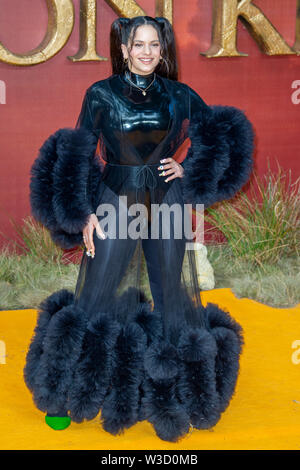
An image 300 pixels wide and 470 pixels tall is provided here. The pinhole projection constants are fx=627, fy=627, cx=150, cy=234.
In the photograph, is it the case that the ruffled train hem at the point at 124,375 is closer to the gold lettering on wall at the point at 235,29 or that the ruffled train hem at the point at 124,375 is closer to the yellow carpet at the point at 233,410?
the yellow carpet at the point at 233,410

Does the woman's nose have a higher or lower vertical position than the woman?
higher

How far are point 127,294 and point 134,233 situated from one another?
0.25 metres

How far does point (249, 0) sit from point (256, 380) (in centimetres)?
270

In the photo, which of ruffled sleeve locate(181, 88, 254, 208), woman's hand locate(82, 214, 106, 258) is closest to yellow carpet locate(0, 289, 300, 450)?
woman's hand locate(82, 214, 106, 258)

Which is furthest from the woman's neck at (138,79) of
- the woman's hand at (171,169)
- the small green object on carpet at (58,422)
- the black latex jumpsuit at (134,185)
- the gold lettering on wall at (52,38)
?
the gold lettering on wall at (52,38)

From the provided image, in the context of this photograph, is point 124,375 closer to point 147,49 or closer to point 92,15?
point 147,49

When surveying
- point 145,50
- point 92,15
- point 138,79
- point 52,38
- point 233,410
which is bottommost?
point 233,410

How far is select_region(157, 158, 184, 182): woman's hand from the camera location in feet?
8.03

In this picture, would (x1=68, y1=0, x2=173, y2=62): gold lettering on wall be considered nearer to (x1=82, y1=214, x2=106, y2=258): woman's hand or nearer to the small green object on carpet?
(x1=82, y1=214, x2=106, y2=258): woman's hand

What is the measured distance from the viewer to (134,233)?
2445 millimetres

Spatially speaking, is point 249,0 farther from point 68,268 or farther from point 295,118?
point 68,268

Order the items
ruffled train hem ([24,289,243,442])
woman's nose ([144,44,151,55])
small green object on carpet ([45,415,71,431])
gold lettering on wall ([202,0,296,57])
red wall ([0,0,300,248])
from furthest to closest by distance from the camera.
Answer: gold lettering on wall ([202,0,296,57]) → red wall ([0,0,300,248]) → small green object on carpet ([45,415,71,431]) → ruffled train hem ([24,289,243,442]) → woman's nose ([144,44,151,55])

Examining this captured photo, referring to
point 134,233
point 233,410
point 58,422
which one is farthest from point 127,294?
point 233,410

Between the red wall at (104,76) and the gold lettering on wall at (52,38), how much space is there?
6cm
